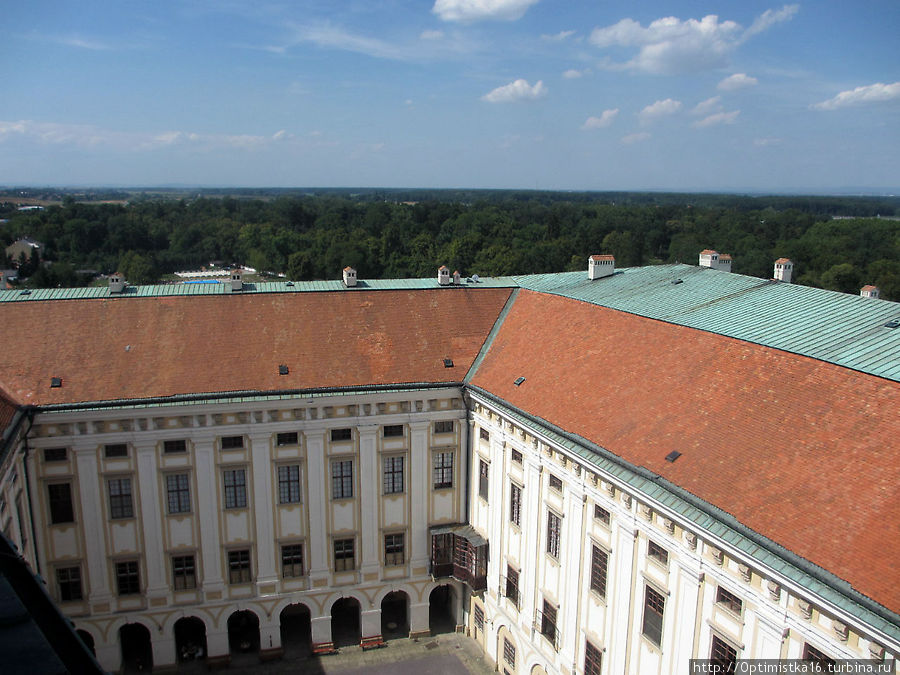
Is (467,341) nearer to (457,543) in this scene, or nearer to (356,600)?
(457,543)

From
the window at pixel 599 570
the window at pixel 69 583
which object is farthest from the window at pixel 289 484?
the window at pixel 599 570

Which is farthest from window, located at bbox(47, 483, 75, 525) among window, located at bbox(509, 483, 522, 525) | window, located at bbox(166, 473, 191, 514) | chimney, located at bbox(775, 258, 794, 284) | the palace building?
chimney, located at bbox(775, 258, 794, 284)

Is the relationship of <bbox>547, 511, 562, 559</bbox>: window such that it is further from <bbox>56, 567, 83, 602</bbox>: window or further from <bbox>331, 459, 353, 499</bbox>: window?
<bbox>56, 567, 83, 602</bbox>: window

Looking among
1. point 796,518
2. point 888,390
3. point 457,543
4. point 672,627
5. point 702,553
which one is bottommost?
point 457,543

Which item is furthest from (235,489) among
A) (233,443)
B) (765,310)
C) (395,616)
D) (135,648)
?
(765,310)

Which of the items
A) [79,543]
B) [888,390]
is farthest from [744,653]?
[79,543]

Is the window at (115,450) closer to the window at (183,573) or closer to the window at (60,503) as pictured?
the window at (60,503)
